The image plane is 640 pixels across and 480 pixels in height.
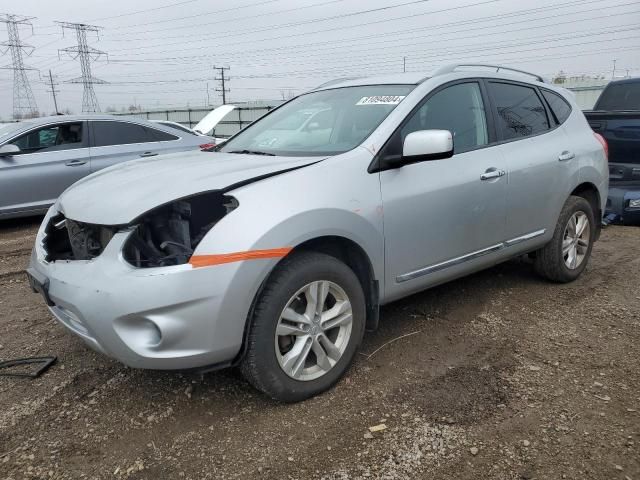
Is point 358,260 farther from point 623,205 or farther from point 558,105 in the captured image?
point 623,205

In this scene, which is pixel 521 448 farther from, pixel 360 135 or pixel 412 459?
pixel 360 135

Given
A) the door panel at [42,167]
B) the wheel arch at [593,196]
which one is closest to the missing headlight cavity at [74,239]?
the wheel arch at [593,196]

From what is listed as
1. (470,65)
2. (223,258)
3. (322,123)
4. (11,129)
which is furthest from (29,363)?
(11,129)

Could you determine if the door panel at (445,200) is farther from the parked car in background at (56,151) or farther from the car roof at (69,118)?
the car roof at (69,118)

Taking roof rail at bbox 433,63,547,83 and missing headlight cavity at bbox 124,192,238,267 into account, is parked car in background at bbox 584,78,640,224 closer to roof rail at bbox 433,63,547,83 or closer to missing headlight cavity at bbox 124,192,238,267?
roof rail at bbox 433,63,547,83

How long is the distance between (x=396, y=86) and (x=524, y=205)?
50.9 inches

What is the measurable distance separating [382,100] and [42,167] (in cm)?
527

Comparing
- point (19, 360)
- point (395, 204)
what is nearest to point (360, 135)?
point (395, 204)

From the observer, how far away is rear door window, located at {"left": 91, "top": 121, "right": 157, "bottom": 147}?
7391 mm

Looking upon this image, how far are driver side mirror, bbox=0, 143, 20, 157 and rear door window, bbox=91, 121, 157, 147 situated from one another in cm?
97

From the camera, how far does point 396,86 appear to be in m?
3.49

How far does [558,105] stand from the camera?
4.47 metres

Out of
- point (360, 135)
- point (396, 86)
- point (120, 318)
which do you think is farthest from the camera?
point (396, 86)

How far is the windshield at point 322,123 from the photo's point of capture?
3.19m
